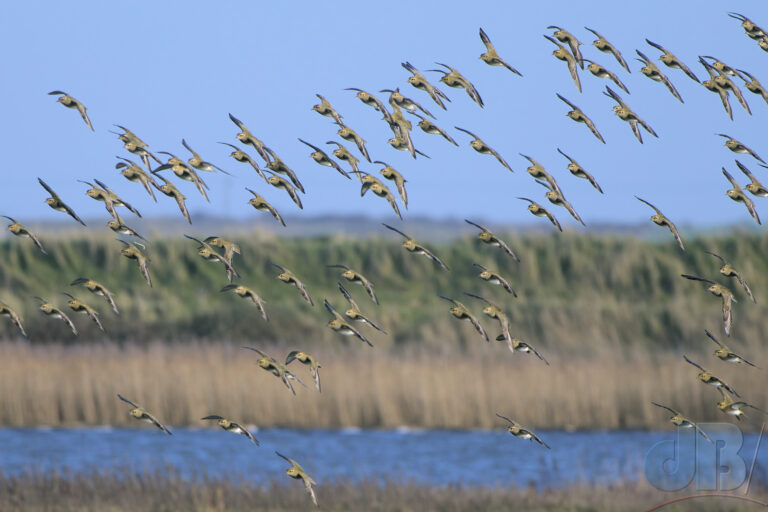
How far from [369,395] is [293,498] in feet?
38.5

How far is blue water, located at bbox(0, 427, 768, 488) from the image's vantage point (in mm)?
28984

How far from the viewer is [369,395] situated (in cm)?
3316

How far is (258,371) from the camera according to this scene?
111ft

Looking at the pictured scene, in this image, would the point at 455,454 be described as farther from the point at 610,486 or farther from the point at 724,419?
the point at 610,486

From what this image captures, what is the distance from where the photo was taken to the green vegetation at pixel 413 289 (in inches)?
1661

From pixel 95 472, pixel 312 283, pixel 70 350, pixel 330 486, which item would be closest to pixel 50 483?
pixel 95 472

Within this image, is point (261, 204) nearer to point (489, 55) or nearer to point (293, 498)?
point (489, 55)

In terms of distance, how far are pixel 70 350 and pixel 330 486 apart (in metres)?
17.4

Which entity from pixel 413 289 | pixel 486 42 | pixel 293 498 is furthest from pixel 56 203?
pixel 413 289

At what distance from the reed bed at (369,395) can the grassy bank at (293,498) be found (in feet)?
33.8

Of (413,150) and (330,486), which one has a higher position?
(413,150)

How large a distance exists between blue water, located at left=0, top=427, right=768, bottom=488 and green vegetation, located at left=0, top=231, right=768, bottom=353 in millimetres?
6405

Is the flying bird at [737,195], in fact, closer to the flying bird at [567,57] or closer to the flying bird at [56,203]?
the flying bird at [567,57]

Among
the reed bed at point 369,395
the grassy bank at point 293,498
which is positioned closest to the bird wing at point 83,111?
the grassy bank at point 293,498
